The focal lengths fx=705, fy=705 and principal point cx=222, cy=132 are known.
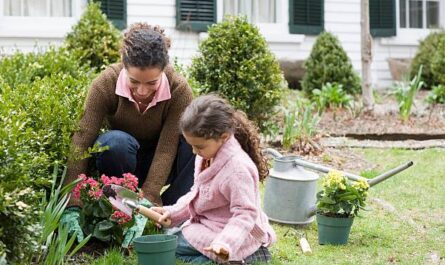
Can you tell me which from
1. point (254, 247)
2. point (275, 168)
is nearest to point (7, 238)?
point (254, 247)

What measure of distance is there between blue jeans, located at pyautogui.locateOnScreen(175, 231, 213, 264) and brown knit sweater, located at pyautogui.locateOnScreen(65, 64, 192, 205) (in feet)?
1.26

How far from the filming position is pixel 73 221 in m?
3.38

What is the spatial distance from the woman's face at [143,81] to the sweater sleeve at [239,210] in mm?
687

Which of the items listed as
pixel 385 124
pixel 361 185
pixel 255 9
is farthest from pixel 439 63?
pixel 361 185

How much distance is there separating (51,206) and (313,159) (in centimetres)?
368

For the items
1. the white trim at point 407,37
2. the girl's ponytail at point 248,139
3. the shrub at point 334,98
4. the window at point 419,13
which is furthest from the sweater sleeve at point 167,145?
the window at point 419,13

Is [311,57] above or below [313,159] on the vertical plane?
above

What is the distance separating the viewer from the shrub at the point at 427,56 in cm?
1164

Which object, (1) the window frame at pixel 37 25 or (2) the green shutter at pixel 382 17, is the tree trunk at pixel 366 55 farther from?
(1) the window frame at pixel 37 25

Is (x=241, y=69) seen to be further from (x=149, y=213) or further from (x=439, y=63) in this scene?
(x=439, y=63)

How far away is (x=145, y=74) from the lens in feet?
11.3

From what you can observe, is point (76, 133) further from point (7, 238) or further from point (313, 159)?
point (313, 159)

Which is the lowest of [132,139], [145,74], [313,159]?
[313,159]

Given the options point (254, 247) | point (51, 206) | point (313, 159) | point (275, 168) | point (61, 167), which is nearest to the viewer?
point (51, 206)
